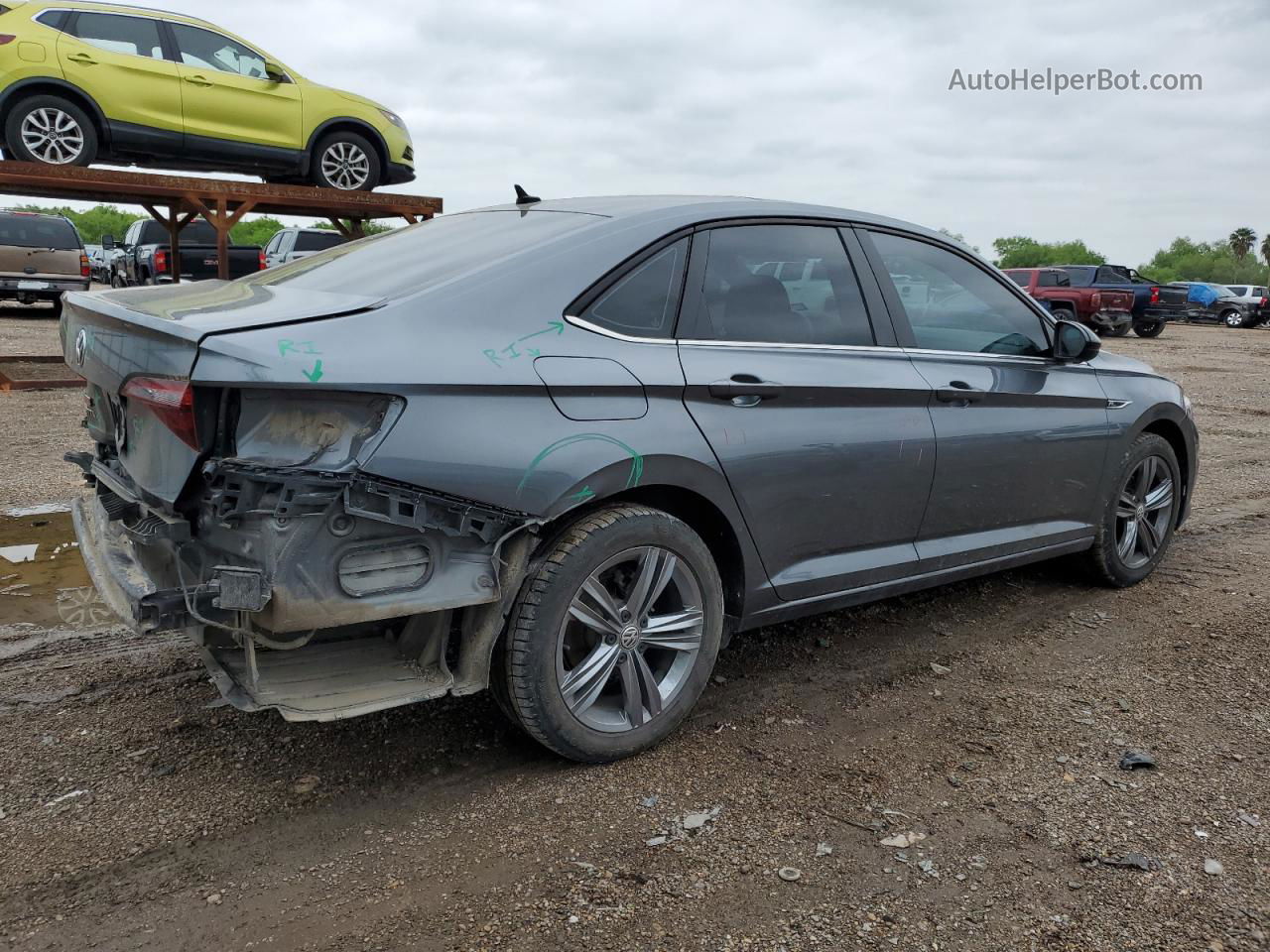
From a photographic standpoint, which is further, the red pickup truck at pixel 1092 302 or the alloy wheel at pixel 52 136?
the red pickup truck at pixel 1092 302

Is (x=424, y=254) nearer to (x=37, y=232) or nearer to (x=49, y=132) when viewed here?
(x=49, y=132)

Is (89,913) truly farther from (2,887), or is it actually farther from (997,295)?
(997,295)

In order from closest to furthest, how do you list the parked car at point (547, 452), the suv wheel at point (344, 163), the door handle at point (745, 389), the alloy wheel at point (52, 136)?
the parked car at point (547, 452)
the door handle at point (745, 389)
the alloy wheel at point (52, 136)
the suv wheel at point (344, 163)

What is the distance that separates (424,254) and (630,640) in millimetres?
1367

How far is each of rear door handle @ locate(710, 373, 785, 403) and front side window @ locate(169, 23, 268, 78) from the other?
932 cm

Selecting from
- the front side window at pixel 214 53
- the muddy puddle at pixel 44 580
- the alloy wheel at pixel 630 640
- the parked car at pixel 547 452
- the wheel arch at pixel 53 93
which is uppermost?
the front side window at pixel 214 53

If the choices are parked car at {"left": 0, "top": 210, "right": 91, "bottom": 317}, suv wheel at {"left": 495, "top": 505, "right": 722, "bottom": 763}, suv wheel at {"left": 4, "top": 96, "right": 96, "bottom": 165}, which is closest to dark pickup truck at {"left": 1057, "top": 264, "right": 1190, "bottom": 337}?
parked car at {"left": 0, "top": 210, "right": 91, "bottom": 317}

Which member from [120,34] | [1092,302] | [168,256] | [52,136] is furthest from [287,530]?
[1092,302]

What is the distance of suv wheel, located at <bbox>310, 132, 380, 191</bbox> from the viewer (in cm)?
1134

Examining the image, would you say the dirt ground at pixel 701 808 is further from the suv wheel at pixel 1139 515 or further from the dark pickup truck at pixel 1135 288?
the dark pickup truck at pixel 1135 288

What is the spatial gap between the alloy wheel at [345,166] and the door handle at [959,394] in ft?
29.8

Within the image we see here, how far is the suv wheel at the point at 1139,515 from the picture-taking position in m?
4.67

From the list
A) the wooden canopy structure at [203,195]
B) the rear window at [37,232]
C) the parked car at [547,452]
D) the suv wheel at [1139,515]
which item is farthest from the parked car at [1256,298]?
the parked car at [547,452]

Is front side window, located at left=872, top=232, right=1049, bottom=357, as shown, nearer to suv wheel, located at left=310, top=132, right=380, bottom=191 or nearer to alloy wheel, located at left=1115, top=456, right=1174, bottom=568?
alloy wheel, located at left=1115, top=456, right=1174, bottom=568
